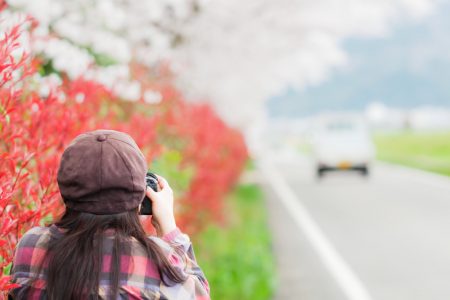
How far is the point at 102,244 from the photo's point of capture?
7.37ft

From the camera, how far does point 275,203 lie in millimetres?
17500

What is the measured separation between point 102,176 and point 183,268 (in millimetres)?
350

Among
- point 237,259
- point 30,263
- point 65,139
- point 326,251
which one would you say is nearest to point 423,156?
point 326,251

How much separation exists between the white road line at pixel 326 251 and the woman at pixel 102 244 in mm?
5435

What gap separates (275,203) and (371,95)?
475 ft

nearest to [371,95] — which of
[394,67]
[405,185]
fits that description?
[394,67]

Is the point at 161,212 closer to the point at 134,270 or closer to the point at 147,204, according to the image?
the point at 147,204

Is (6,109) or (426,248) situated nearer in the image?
(6,109)

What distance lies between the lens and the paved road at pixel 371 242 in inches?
314

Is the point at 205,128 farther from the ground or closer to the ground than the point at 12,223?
farther from the ground

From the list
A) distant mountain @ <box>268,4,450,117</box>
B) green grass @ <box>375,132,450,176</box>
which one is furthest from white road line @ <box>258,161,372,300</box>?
distant mountain @ <box>268,4,450,117</box>

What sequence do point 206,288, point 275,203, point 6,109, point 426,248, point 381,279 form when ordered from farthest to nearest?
point 275,203 < point 426,248 < point 381,279 < point 6,109 < point 206,288

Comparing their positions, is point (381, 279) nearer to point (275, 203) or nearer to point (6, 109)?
point (6, 109)

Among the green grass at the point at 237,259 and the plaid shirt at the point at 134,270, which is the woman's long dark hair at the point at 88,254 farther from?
the green grass at the point at 237,259
